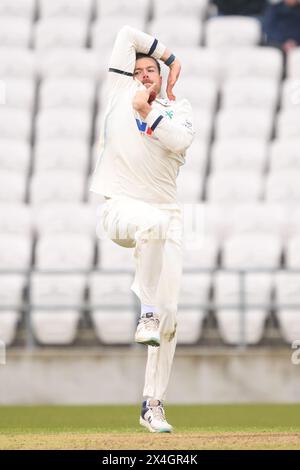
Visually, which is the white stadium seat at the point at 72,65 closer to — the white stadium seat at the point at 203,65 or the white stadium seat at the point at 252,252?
the white stadium seat at the point at 203,65

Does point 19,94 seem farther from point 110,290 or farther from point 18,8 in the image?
point 110,290

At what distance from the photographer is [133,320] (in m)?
13.7

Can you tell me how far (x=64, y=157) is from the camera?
15359 millimetres

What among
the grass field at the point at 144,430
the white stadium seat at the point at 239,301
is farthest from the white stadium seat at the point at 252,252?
the grass field at the point at 144,430

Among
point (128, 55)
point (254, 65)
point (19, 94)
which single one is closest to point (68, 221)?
point (19, 94)

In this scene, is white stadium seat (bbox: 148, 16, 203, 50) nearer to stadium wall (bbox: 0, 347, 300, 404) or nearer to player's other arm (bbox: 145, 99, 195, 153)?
stadium wall (bbox: 0, 347, 300, 404)

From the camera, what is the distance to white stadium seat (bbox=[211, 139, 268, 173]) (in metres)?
15.2

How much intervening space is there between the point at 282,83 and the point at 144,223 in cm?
883

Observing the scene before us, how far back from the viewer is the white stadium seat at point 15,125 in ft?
52.2

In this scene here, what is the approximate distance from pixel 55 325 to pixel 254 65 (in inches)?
164

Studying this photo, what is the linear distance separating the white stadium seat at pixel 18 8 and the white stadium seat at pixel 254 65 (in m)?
2.57
